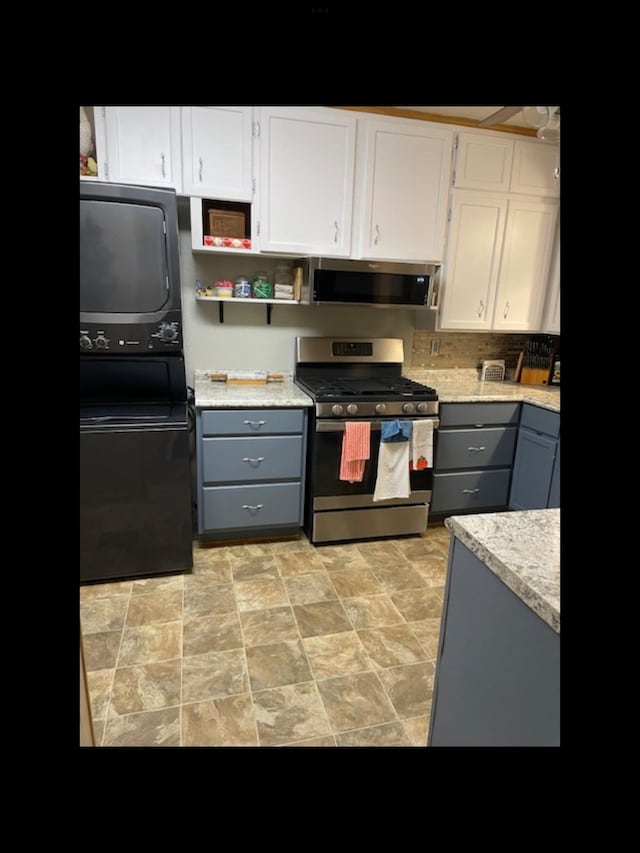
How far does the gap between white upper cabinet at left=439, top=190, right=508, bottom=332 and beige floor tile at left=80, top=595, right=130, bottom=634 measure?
2.43 metres

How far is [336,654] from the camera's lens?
193cm

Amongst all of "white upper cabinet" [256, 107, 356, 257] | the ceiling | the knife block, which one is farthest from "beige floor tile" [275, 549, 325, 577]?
the ceiling

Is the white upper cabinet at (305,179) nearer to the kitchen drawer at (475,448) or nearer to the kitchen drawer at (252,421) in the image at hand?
the kitchen drawer at (252,421)

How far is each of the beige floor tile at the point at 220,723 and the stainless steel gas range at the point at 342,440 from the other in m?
1.18

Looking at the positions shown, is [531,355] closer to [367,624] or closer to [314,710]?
[367,624]

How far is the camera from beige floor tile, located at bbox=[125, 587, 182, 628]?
2.09m

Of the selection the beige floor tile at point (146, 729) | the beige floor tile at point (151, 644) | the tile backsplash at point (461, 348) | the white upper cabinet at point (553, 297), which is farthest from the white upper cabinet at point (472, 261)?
the beige floor tile at point (146, 729)

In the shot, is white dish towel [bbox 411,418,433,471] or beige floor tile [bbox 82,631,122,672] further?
white dish towel [bbox 411,418,433,471]

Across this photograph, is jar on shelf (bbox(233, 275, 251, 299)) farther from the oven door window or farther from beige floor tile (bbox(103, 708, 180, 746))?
beige floor tile (bbox(103, 708, 180, 746))

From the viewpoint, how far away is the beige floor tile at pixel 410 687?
5.47 feet

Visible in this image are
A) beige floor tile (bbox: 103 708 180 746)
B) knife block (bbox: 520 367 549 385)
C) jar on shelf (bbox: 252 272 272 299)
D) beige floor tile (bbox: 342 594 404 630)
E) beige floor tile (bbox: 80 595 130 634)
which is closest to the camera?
beige floor tile (bbox: 103 708 180 746)

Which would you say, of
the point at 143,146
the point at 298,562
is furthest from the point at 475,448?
the point at 143,146
